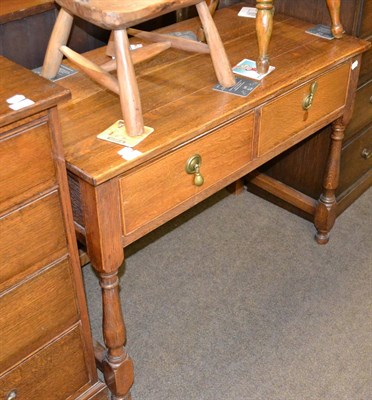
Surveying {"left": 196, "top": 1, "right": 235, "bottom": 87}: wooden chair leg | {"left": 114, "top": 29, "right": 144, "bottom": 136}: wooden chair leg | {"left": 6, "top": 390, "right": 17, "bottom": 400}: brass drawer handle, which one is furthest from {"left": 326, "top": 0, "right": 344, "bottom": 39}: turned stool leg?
{"left": 6, "top": 390, "right": 17, "bottom": 400}: brass drawer handle

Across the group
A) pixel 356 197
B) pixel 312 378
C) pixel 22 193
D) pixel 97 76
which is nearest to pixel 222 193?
pixel 356 197

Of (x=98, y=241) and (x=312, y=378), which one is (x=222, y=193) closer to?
(x=312, y=378)

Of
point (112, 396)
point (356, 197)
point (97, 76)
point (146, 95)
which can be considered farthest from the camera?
point (356, 197)

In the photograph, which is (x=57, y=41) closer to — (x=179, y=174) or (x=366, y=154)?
(x=179, y=174)

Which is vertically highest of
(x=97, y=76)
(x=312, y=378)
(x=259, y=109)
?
(x=97, y=76)

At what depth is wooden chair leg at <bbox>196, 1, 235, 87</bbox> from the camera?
1.70 m

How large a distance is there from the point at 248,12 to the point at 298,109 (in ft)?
1.71

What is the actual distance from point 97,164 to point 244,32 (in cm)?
93

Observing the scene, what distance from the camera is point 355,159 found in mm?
2645

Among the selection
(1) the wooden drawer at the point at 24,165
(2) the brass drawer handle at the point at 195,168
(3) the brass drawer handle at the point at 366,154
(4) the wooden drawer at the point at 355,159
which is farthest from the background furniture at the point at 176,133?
(3) the brass drawer handle at the point at 366,154

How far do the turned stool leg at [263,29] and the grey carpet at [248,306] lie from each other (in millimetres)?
880

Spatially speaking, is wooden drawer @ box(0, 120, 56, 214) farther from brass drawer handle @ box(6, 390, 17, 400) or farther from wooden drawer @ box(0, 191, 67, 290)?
brass drawer handle @ box(6, 390, 17, 400)

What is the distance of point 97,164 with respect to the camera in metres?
1.45

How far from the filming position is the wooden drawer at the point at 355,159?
2.57 m
